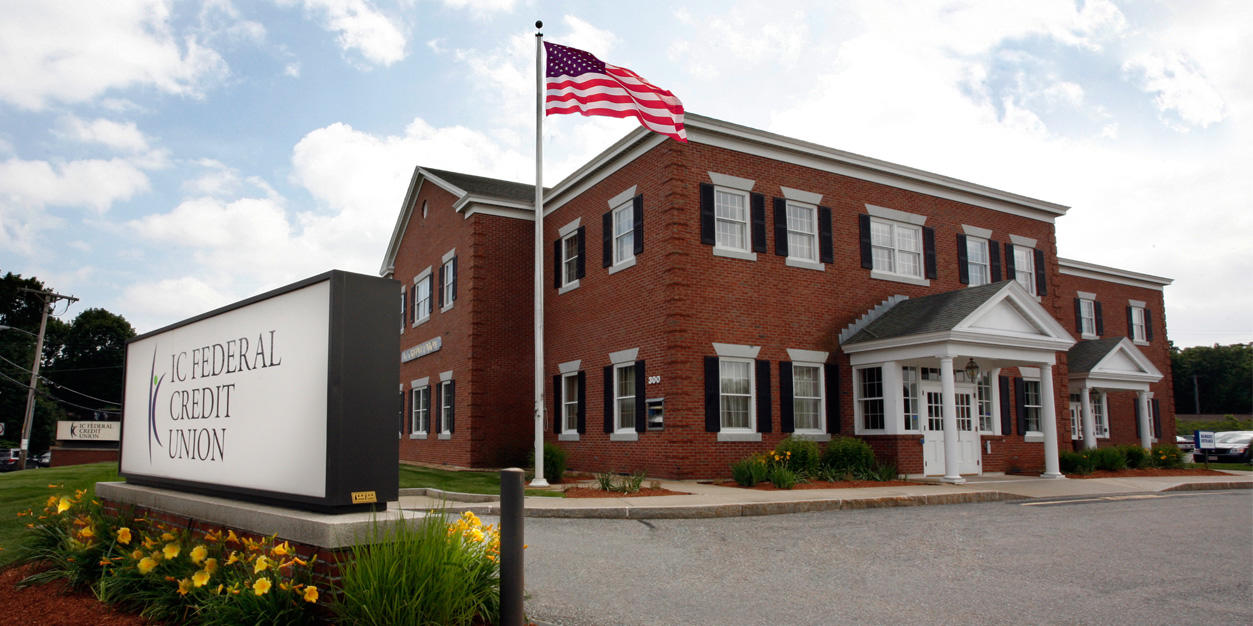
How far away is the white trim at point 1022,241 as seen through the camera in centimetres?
2428

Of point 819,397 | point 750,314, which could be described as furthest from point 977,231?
point 750,314

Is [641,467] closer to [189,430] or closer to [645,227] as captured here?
[645,227]

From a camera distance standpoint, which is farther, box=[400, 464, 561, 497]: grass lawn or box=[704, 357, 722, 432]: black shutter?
box=[704, 357, 722, 432]: black shutter

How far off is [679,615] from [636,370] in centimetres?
1256

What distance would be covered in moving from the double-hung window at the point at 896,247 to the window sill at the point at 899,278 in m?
0.11

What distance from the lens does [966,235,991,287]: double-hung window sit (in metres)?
23.2

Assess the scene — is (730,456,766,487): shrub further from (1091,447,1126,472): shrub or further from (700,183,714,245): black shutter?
(1091,447,1126,472): shrub

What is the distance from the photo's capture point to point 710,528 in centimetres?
1105

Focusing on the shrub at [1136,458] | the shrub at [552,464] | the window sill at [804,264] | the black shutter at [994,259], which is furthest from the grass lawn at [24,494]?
the shrub at [1136,458]

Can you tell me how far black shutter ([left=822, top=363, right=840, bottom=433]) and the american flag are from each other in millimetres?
6768

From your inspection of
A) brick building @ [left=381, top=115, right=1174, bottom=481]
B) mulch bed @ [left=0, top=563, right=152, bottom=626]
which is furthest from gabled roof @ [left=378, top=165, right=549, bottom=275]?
mulch bed @ [left=0, top=563, right=152, bottom=626]

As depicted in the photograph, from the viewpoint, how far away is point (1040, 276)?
2483cm

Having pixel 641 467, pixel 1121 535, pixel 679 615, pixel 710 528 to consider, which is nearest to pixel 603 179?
pixel 641 467

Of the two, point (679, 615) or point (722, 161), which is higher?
point (722, 161)
